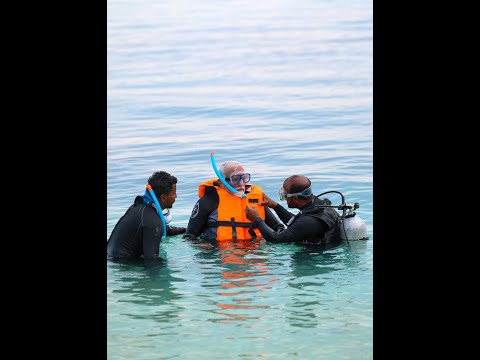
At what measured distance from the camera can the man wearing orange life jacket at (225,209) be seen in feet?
29.9

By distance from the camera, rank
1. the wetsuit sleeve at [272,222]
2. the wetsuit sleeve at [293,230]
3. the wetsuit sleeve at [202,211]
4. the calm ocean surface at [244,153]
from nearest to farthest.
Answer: the calm ocean surface at [244,153] < the wetsuit sleeve at [293,230] < the wetsuit sleeve at [202,211] < the wetsuit sleeve at [272,222]

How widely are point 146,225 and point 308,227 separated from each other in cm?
136

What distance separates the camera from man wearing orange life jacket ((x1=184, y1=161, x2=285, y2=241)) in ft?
29.9

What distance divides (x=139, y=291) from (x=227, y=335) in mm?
1204

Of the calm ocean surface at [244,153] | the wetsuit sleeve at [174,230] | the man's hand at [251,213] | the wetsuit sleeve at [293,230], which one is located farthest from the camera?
the wetsuit sleeve at [174,230]

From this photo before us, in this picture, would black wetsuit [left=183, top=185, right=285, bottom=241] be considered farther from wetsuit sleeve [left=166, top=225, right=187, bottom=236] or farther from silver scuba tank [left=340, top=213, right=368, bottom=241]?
silver scuba tank [left=340, top=213, right=368, bottom=241]

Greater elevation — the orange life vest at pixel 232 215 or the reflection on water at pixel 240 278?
the orange life vest at pixel 232 215

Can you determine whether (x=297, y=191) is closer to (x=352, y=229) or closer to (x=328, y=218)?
(x=328, y=218)

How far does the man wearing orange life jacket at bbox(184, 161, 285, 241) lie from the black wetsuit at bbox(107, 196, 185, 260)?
796 millimetres

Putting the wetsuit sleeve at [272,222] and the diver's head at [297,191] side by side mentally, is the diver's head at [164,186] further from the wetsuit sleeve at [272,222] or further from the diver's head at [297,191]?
the wetsuit sleeve at [272,222]

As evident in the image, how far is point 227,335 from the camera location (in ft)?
22.7

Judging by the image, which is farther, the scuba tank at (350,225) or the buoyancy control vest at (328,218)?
the scuba tank at (350,225)

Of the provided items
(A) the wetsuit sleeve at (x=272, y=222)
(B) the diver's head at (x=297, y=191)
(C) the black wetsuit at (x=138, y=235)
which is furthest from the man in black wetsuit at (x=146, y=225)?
(A) the wetsuit sleeve at (x=272, y=222)
